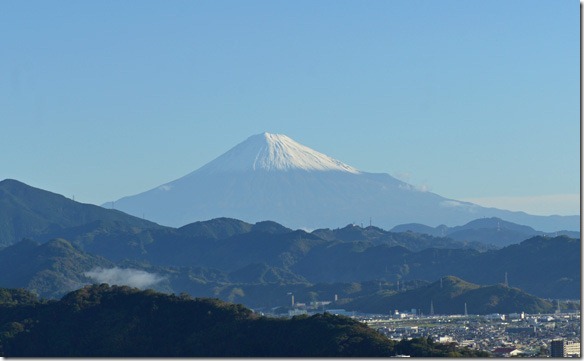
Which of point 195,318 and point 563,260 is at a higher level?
point 563,260

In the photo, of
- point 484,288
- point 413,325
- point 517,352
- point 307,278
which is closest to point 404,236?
point 307,278

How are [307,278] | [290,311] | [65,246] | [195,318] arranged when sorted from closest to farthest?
[195,318]
[290,311]
[65,246]
[307,278]

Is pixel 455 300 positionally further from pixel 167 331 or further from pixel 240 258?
pixel 240 258

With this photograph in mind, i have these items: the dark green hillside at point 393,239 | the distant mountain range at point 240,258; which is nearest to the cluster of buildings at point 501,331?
the distant mountain range at point 240,258

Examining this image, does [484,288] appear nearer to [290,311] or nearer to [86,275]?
[290,311]

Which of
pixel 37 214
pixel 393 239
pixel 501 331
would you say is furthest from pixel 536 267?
pixel 37 214

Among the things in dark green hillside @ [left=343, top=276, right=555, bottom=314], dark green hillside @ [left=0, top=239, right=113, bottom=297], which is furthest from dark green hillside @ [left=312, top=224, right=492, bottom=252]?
A: dark green hillside @ [left=343, top=276, right=555, bottom=314]
